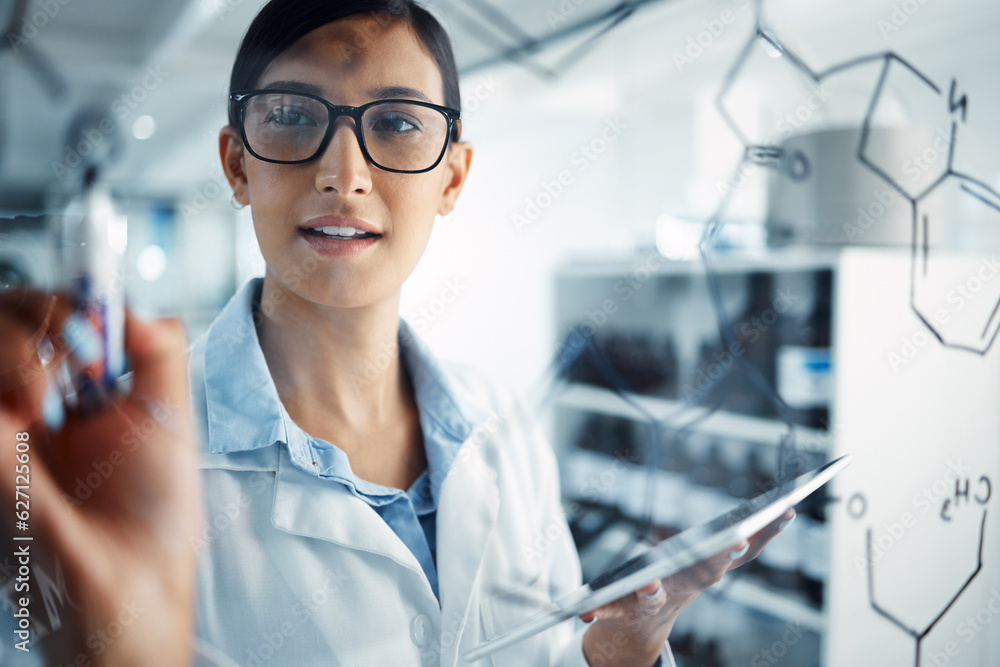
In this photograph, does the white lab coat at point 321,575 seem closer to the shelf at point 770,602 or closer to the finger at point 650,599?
the finger at point 650,599

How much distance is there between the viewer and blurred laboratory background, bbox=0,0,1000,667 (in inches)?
14.7

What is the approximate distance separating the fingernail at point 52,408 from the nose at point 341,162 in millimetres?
200

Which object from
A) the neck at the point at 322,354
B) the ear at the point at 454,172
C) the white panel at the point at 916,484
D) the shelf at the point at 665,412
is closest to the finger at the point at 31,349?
the neck at the point at 322,354

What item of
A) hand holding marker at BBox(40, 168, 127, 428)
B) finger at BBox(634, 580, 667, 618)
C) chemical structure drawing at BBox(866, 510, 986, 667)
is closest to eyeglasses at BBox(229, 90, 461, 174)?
hand holding marker at BBox(40, 168, 127, 428)

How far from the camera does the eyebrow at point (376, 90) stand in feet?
1.18

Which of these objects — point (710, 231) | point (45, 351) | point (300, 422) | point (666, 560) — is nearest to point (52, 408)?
point (45, 351)

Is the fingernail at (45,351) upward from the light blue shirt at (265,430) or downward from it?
upward

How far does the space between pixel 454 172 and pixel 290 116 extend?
122 mm

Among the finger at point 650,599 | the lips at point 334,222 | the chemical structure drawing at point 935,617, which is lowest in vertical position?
the chemical structure drawing at point 935,617

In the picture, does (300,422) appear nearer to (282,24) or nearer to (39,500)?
(39,500)

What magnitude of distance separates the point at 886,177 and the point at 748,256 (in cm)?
34

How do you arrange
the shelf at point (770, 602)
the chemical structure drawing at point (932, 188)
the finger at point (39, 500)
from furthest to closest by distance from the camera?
the shelf at point (770, 602) < the chemical structure drawing at point (932, 188) < the finger at point (39, 500)

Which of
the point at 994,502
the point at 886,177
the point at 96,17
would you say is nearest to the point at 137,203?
the point at 96,17

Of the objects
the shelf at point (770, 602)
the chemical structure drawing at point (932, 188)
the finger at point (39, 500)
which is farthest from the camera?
the shelf at point (770, 602)
